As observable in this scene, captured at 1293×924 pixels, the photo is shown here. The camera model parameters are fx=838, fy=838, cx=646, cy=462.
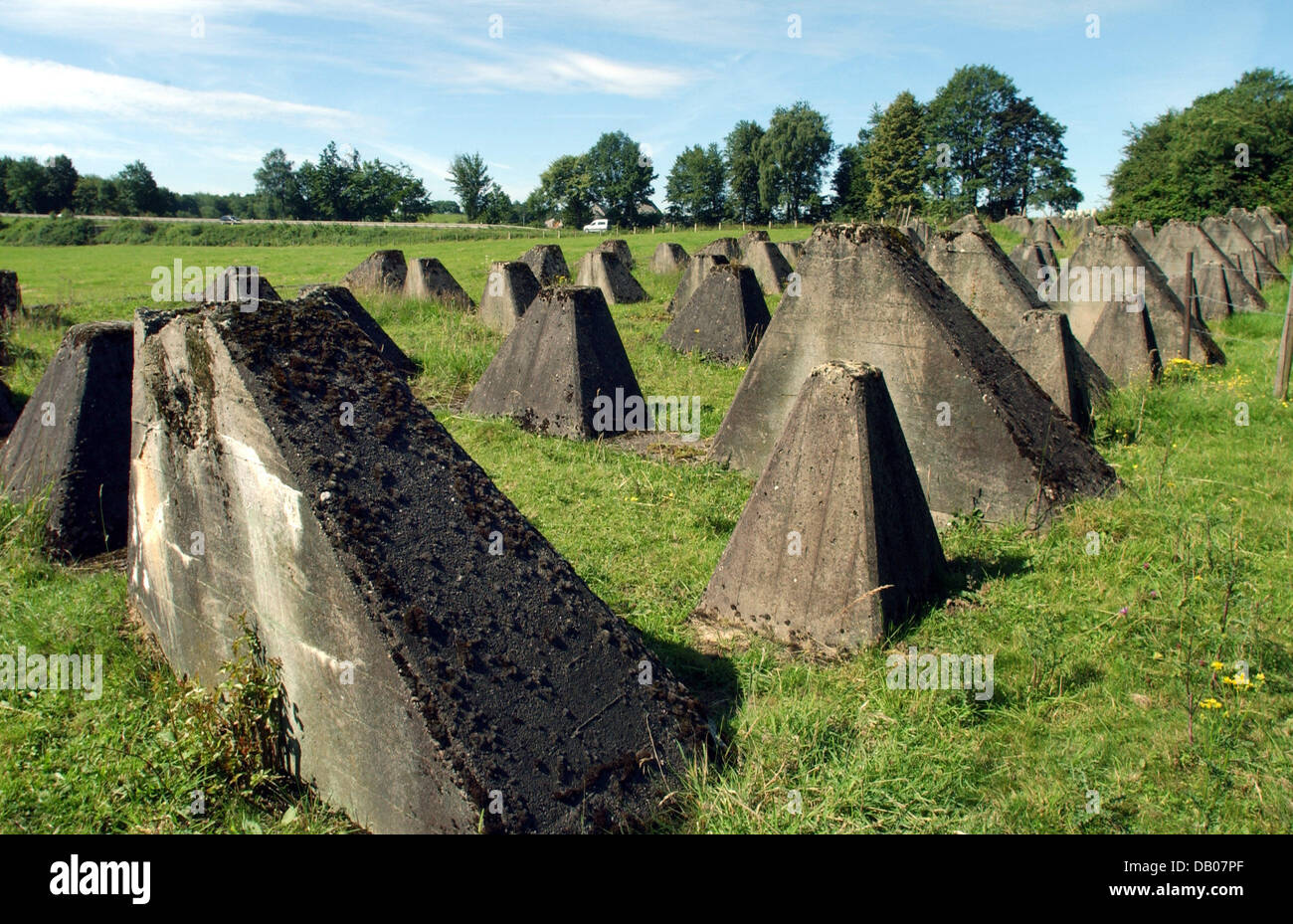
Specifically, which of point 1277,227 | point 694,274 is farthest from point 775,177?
point 694,274

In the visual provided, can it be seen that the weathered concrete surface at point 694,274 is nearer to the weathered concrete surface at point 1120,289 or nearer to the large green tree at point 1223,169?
the weathered concrete surface at point 1120,289

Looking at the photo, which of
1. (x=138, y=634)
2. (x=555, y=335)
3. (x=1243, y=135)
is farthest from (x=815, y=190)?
(x=138, y=634)

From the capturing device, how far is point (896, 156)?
2067 inches

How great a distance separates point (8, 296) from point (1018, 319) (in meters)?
14.5

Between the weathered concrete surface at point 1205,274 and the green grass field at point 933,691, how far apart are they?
781cm

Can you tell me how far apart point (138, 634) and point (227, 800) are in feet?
4.72

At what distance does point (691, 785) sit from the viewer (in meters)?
2.84

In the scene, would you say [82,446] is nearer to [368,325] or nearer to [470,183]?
[368,325]

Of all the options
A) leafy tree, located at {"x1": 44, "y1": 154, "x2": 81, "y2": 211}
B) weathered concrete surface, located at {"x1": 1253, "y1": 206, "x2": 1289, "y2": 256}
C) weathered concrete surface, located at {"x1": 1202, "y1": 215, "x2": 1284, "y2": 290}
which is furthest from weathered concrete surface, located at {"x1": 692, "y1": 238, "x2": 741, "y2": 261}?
leafy tree, located at {"x1": 44, "y1": 154, "x2": 81, "y2": 211}

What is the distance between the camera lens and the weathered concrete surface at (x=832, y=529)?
3.94 m

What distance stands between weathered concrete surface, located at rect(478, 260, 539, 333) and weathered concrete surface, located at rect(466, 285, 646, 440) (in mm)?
4608

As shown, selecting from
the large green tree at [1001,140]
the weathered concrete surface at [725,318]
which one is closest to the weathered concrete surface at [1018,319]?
the weathered concrete surface at [725,318]

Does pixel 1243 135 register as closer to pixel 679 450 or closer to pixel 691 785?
pixel 679 450
